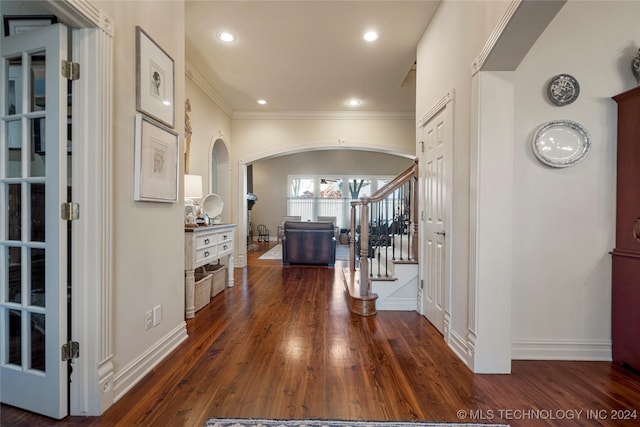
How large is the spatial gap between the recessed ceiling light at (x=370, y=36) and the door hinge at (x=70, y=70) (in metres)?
2.78

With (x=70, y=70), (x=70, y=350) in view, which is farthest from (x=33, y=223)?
(x=70, y=70)

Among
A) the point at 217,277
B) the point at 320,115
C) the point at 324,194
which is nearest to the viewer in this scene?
the point at 217,277

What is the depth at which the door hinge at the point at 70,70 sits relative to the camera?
1459mm

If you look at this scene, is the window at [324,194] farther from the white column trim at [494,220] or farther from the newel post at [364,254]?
the white column trim at [494,220]

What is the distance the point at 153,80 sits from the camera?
1.98 meters

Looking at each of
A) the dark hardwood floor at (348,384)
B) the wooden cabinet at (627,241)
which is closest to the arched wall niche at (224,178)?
the dark hardwood floor at (348,384)

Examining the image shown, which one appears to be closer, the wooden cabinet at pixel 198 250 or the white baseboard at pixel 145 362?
the white baseboard at pixel 145 362

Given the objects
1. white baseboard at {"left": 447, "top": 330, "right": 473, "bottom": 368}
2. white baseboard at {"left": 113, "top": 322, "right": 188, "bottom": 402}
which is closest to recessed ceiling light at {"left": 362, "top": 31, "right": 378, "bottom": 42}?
white baseboard at {"left": 447, "top": 330, "right": 473, "bottom": 368}

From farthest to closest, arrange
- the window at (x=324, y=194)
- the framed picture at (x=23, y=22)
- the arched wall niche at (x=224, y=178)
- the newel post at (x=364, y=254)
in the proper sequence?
the window at (x=324, y=194)
the arched wall niche at (x=224, y=178)
the newel post at (x=364, y=254)
the framed picture at (x=23, y=22)

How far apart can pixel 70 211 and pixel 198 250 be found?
1.63 meters

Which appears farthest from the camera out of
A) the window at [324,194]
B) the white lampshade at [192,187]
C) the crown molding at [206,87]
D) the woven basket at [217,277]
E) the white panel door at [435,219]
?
the window at [324,194]

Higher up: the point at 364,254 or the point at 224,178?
the point at 224,178

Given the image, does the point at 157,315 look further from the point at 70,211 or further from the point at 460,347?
the point at 460,347

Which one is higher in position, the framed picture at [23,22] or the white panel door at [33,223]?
the framed picture at [23,22]
